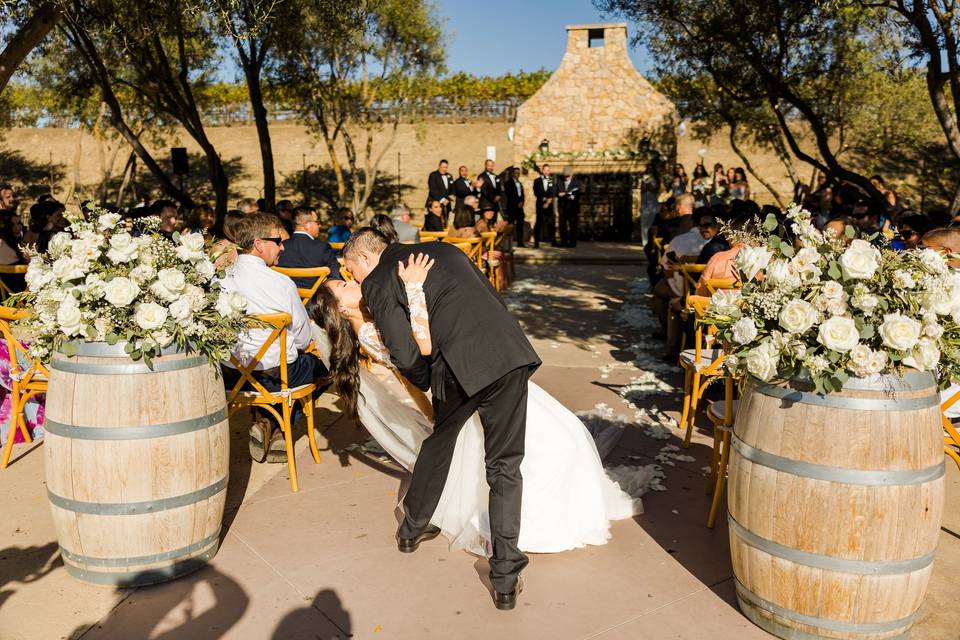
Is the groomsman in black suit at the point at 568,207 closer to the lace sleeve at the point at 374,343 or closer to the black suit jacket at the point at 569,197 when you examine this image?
the black suit jacket at the point at 569,197

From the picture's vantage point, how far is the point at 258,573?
11.7 ft

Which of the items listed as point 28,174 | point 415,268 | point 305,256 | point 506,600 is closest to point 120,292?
point 415,268

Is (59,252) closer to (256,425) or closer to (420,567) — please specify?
(256,425)

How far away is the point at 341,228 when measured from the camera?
9.99 m

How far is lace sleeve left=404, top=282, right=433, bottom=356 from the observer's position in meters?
3.35

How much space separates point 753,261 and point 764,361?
46 cm

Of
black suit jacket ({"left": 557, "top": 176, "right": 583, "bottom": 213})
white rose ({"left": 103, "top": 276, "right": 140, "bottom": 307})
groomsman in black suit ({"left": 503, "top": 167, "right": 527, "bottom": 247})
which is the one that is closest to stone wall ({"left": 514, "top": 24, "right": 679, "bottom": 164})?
black suit jacket ({"left": 557, "top": 176, "right": 583, "bottom": 213})

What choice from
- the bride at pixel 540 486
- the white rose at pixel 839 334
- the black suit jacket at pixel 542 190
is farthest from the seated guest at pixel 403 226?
the black suit jacket at pixel 542 190

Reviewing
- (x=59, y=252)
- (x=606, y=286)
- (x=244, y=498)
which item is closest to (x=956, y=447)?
(x=244, y=498)

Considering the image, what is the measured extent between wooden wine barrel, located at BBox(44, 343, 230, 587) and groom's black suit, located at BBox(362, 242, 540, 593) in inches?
34.6

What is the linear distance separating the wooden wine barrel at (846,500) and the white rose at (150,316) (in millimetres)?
2401

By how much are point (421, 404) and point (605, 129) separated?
72.8ft

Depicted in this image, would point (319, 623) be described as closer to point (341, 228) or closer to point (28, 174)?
point (341, 228)

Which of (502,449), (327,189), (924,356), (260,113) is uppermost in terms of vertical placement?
(260,113)
